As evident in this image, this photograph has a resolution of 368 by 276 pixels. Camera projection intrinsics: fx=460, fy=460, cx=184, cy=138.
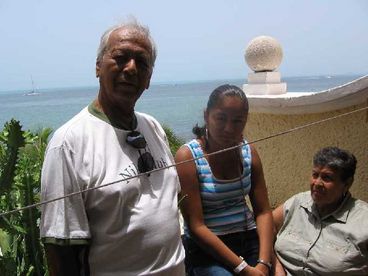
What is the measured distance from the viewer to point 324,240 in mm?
2516

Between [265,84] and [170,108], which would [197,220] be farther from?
[170,108]

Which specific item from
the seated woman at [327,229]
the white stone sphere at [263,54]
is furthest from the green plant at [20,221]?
the white stone sphere at [263,54]

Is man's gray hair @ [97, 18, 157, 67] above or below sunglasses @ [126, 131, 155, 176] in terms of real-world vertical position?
above

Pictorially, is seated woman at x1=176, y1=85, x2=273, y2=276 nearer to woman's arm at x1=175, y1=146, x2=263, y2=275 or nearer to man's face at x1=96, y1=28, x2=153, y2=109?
woman's arm at x1=175, y1=146, x2=263, y2=275

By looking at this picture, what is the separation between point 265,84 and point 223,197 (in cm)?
223

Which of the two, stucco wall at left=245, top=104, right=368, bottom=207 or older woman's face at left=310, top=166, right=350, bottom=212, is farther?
stucco wall at left=245, top=104, right=368, bottom=207

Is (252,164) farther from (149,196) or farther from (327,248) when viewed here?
(149,196)

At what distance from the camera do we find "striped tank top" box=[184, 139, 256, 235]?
2508 millimetres

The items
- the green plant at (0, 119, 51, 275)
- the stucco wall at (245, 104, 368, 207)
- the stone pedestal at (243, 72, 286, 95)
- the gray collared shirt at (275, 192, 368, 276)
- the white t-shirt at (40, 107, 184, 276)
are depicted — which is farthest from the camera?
the stone pedestal at (243, 72, 286, 95)

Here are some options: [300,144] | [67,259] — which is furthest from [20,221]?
[300,144]

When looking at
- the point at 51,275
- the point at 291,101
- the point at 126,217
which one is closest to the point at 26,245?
the point at 51,275

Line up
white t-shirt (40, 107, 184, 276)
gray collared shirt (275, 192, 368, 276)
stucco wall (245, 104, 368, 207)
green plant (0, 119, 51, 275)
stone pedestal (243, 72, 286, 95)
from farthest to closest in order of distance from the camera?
stone pedestal (243, 72, 286, 95) → stucco wall (245, 104, 368, 207) → green plant (0, 119, 51, 275) → gray collared shirt (275, 192, 368, 276) → white t-shirt (40, 107, 184, 276)

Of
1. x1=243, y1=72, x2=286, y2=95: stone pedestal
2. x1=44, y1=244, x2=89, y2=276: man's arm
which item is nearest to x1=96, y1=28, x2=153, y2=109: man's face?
x1=44, y1=244, x2=89, y2=276: man's arm

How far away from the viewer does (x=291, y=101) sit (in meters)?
4.02
